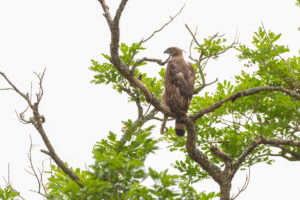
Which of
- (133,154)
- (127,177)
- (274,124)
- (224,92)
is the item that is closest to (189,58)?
(224,92)

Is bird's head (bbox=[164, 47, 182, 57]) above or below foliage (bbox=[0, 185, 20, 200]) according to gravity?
above

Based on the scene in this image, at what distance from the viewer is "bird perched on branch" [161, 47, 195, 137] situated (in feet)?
19.8

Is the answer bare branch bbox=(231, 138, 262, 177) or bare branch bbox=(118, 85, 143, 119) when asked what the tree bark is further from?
bare branch bbox=(118, 85, 143, 119)

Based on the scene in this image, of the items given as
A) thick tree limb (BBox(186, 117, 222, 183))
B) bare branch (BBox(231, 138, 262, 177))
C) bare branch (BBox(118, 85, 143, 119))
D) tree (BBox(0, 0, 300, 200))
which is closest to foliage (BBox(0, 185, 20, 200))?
tree (BBox(0, 0, 300, 200))

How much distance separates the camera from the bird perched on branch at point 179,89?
19.8ft

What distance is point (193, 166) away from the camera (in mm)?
8375

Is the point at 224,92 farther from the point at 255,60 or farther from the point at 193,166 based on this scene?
the point at 193,166

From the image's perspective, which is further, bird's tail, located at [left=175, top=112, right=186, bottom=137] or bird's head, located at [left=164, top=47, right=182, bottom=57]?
bird's head, located at [left=164, top=47, right=182, bottom=57]

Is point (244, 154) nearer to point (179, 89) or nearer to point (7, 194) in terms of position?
point (179, 89)

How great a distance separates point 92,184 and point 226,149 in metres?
4.91

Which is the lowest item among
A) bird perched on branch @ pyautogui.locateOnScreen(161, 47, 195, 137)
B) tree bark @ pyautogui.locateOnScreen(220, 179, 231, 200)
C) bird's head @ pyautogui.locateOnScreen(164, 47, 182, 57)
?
tree bark @ pyautogui.locateOnScreen(220, 179, 231, 200)

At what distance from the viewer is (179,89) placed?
20.6ft

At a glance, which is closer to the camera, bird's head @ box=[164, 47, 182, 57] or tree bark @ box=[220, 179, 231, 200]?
tree bark @ box=[220, 179, 231, 200]

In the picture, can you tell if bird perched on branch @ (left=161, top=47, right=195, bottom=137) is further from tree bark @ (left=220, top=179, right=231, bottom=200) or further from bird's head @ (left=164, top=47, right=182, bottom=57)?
tree bark @ (left=220, top=179, right=231, bottom=200)
